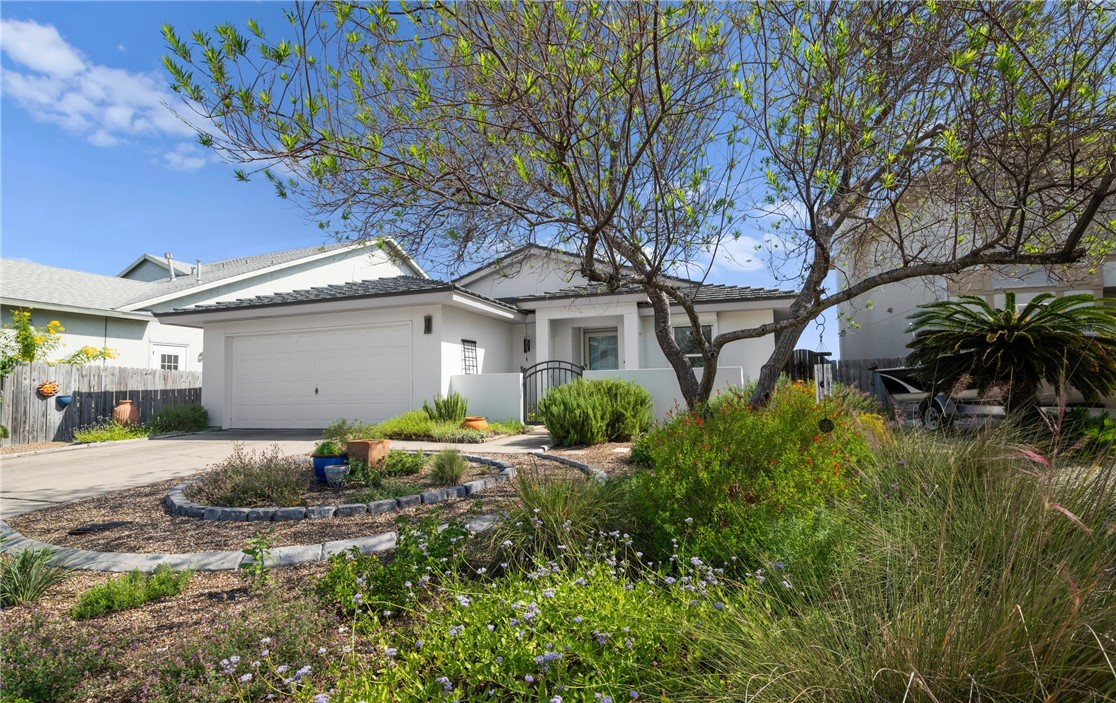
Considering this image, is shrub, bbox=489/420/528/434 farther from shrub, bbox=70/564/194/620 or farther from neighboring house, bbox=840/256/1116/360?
shrub, bbox=70/564/194/620

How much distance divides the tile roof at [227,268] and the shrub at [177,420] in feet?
21.7

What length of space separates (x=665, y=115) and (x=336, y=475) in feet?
16.3

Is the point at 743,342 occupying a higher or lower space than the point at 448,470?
higher

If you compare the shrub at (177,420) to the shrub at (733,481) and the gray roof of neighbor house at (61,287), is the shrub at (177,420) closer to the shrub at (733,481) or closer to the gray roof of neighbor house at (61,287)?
the gray roof of neighbor house at (61,287)

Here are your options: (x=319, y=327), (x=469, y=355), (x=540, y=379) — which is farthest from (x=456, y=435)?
(x=319, y=327)

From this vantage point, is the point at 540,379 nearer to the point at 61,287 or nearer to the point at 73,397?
the point at 73,397

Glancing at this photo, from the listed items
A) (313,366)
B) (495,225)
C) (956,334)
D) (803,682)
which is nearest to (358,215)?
(495,225)

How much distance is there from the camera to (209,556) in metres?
3.92

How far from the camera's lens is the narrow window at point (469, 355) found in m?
13.8

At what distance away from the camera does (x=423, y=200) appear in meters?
5.25

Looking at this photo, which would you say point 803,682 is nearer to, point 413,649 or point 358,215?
point 413,649

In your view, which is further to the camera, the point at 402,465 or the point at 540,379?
the point at 540,379

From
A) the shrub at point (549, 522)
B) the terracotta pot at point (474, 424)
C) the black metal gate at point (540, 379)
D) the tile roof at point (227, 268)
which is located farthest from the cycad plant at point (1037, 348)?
the tile roof at point (227, 268)

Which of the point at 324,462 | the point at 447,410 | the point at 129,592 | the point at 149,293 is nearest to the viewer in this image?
the point at 129,592
